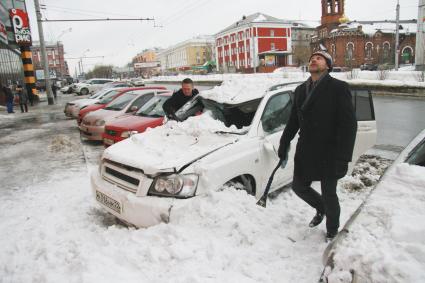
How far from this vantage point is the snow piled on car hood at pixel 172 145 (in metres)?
3.57

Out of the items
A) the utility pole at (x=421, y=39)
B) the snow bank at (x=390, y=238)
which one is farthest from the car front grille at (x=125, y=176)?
the utility pole at (x=421, y=39)

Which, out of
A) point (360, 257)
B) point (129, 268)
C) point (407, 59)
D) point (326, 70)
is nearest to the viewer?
point (360, 257)

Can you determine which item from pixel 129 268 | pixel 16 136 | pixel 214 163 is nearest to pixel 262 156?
pixel 214 163

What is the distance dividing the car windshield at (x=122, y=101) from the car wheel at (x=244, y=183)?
24.1ft

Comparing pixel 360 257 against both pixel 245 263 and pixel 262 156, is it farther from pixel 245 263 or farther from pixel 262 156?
pixel 262 156

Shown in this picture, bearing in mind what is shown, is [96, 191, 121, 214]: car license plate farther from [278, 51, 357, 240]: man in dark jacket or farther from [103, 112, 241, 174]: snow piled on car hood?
[278, 51, 357, 240]: man in dark jacket

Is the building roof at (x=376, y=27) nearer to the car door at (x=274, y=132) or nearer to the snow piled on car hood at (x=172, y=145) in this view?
the car door at (x=274, y=132)

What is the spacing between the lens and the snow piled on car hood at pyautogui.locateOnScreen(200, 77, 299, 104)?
4505 millimetres

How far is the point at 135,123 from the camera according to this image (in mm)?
7949

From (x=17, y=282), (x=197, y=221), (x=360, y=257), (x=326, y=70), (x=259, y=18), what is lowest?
(x=17, y=282)

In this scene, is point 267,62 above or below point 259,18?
below

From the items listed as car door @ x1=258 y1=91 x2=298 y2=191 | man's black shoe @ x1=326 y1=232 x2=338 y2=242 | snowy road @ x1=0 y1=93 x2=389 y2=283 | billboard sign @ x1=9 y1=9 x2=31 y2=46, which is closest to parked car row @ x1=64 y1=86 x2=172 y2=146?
snowy road @ x1=0 y1=93 x2=389 y2=283

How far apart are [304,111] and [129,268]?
6.88 ft

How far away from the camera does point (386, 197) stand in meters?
2.43
